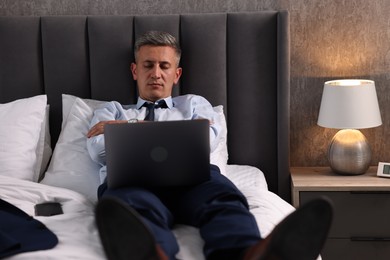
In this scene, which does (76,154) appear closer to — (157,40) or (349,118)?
(157,40)

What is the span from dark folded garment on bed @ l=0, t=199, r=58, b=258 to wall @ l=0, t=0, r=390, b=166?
3.96 ft

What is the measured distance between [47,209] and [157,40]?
0.85 meters

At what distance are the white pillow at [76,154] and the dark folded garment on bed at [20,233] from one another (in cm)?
40

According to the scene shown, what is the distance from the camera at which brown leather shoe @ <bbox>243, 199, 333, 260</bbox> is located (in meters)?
1.43

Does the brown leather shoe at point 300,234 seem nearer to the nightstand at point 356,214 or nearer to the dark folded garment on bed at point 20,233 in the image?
the dark folded garment on bed at point 20,233

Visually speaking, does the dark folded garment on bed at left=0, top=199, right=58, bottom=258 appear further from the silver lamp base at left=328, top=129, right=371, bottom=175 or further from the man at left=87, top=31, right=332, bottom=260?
the silver lamp base at left=328, top=129, right=371, bottom=175

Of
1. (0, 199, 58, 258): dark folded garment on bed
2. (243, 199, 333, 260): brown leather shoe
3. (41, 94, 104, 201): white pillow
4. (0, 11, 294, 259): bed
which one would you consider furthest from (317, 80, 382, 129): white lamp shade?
(0, 199, 58, 258): dark folded garment on bed

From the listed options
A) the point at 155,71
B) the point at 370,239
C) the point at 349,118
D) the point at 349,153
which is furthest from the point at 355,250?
the point at 155,71

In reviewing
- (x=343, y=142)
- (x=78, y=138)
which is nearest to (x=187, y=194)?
(x=78, y=138)

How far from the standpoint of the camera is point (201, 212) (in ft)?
5.98

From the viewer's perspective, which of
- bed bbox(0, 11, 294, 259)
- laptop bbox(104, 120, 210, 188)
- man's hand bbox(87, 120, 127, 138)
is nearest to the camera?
laptop bbox(104, 120, 210, 188)

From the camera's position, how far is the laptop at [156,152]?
185cm

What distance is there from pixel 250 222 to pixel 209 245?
0.14m

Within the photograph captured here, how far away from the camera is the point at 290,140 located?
2889 mm
